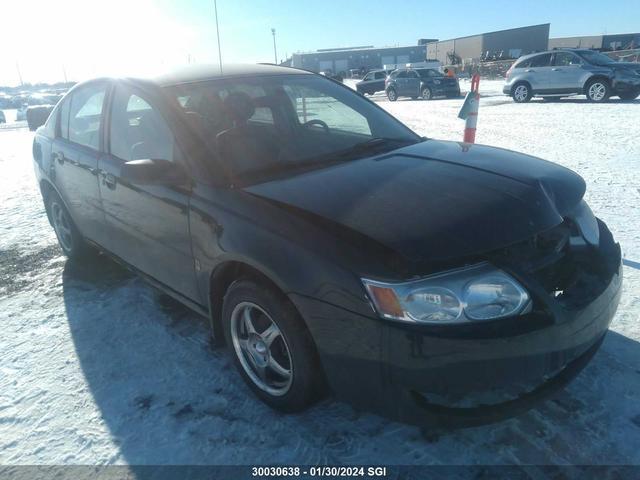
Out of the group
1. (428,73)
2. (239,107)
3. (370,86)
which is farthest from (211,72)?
(370,86)

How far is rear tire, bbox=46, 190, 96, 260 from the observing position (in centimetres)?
391

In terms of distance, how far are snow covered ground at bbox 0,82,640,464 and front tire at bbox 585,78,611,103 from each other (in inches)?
454

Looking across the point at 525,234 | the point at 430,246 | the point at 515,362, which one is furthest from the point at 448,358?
the point at 525,234

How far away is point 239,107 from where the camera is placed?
9.22ft

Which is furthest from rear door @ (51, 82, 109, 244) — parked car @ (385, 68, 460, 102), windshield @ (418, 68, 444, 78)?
windshield @ (418, 68, 444, 78)

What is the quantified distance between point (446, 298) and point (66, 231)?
3.55 metres

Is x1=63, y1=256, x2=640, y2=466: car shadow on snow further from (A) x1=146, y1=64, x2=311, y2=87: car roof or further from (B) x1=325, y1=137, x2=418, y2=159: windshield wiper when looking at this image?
(A) x1=146, y1=64, x2=311, y2=87: car roof

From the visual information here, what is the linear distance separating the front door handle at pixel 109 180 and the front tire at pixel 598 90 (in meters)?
14.2

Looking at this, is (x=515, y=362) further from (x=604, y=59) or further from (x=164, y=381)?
(x=604, y=59)

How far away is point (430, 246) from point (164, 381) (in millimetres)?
1604

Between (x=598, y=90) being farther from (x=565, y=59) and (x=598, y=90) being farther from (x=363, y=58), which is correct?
(x=363, y=58)

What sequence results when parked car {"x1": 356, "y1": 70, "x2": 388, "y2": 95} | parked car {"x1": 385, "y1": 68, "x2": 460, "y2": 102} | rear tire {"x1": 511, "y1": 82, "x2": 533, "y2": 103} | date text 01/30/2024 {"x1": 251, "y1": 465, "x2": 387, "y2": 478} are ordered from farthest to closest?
parked car {"x1": 356, "y1": 70, "x2": 388, "y2": 95} < parked car {"x1": 385, "y1": 68, "x2": 460, "y2": 102} < rear tire {"x1": 511, "y1": 82, "x2": 533, "y2": 103} < date text 01/30/2024 {"x1": 251, "y1": 465, "x2": 387, "y2": 478}

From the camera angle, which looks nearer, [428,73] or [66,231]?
[66,231]

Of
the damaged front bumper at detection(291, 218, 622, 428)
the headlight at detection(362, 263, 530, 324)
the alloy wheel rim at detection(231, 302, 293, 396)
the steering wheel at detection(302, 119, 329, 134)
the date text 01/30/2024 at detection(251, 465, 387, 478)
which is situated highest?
the steering wheel at detection(302, 119, 329, 134)
